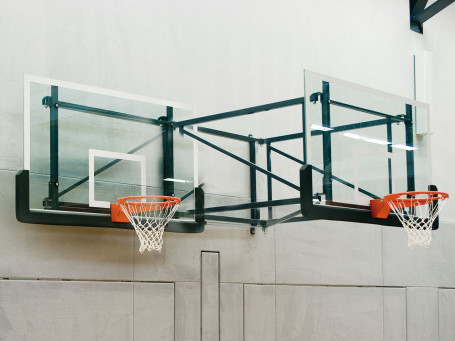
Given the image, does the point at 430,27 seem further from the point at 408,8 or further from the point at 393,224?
the point at 393,224

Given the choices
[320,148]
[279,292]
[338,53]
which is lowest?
[279,292]

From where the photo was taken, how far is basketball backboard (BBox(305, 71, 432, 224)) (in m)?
6.43

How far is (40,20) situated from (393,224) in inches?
153

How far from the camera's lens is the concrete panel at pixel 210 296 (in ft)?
24.2

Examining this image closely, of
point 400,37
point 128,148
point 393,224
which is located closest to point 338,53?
point 400,37

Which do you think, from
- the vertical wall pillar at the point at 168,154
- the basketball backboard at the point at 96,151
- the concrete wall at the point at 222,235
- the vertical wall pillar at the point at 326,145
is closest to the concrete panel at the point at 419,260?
the concrete wall at the point at 222,235

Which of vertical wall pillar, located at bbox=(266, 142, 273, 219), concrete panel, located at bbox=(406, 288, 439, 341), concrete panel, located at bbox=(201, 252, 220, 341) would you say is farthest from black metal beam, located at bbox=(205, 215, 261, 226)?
concrete panel, located at bbox=(406, 288, 439, 341)

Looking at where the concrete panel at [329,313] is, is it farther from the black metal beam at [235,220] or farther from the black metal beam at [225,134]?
the black metal beam at [225,134]

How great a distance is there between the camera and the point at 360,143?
22.4ft

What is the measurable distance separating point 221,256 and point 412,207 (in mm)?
2087

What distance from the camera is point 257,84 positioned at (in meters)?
8.39

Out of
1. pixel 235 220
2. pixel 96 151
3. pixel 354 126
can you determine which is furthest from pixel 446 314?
pixel 96 151

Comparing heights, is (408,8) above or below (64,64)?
above

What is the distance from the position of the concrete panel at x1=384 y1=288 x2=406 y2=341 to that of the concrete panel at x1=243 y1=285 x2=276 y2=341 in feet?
7.01
